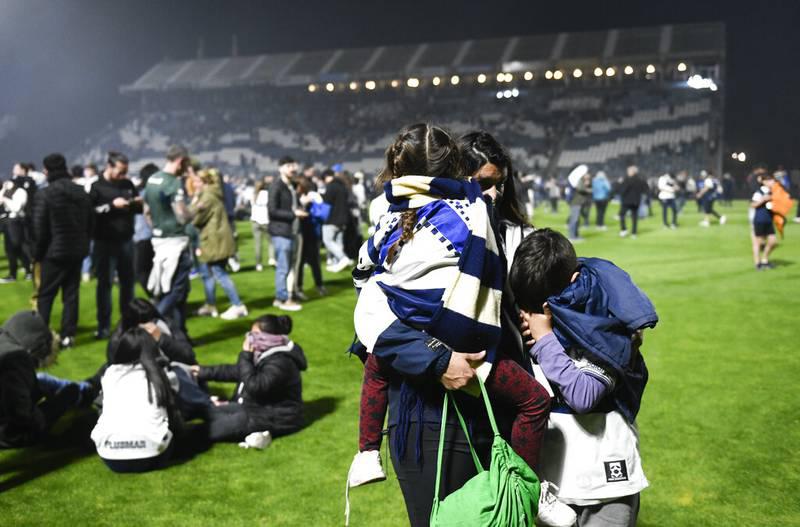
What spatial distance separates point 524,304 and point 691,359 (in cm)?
583

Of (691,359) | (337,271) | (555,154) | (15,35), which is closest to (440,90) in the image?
(555,154)

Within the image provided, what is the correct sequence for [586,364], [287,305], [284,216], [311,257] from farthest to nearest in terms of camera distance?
[311,257] < [287,305] < [284,216] < [586,364]

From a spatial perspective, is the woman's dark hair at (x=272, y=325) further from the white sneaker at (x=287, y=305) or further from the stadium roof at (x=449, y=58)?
the stadium roof at (x=449, y=58)

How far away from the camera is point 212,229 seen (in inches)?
376

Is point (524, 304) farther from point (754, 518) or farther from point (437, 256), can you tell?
point (754, 518)

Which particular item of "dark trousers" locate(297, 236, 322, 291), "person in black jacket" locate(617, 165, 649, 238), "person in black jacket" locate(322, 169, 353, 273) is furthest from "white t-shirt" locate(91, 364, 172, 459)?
"person in black jacket" locate(617, 165, 649, 238)

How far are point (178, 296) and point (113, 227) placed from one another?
1081 mm

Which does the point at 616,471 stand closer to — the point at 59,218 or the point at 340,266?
Result: the point at 59,218

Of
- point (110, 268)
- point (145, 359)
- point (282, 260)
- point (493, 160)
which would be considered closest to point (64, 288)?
point (110, 268)

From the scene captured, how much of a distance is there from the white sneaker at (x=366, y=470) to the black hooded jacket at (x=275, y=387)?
124 inches

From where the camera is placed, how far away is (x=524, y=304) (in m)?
2.37

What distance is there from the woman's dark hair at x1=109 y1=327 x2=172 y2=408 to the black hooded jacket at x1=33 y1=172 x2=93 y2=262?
352 cm

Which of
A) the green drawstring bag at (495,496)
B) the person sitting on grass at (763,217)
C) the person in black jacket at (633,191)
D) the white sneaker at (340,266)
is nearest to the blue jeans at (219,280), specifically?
the white sneaker at (340,266)

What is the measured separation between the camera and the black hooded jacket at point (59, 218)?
8.10 meters
